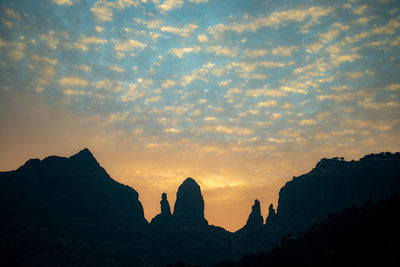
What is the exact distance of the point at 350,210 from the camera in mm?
150625

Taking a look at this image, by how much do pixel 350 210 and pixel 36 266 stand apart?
558 feet

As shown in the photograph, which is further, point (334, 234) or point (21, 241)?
point (21, 241)

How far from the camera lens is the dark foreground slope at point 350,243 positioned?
9969 centimetres

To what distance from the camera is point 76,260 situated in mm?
196750

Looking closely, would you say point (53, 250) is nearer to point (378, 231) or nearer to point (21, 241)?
point (21, 241)

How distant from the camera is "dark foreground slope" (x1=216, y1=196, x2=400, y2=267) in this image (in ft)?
327

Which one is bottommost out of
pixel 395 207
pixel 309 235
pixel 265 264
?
pixel 265 264

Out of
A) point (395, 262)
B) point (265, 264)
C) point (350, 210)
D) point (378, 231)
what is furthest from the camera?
point (350, 210)

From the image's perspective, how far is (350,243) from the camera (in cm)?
11356

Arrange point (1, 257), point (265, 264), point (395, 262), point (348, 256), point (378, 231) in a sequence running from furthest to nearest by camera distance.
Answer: point (1, 257) → point (265, 264) → point (378, 231) → point (348, 256) → point (395, 262)

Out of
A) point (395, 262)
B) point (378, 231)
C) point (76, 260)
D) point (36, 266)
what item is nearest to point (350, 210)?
point (378, 231)

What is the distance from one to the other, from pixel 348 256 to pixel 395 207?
39.9 m

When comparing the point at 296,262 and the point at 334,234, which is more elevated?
the point at 334,234

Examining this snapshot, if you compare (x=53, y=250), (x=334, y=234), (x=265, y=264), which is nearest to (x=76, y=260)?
(x=53, y=250)
